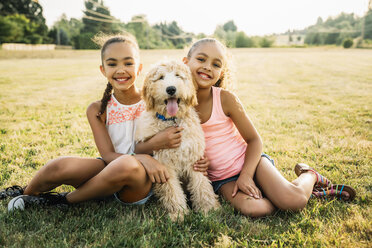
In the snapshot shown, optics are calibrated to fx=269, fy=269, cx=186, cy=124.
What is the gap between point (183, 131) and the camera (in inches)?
96.0

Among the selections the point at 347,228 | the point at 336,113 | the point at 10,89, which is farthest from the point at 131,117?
the point at 10,89

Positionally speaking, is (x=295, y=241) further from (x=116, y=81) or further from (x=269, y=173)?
(x=116, y=81)

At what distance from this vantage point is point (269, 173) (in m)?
2.59

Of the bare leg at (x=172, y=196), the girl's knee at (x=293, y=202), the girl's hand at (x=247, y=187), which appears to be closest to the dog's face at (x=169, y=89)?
the bare leg at (x=172, y=196)

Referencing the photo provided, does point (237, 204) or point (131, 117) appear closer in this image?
point (237, 204)

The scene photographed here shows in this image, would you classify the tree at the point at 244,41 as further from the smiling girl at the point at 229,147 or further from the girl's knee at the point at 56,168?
the girl's knee at the point at 56,168

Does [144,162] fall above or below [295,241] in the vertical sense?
above

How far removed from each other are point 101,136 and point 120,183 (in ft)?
1.95

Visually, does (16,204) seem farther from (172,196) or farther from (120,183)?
(172,196)

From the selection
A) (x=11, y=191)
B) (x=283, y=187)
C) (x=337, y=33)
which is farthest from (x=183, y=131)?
(x=337, y=33)

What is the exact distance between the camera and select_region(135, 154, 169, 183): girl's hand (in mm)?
2287

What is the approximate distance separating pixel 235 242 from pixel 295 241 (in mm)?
443

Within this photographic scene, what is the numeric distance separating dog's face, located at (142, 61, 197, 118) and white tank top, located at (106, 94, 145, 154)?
0.35 meters

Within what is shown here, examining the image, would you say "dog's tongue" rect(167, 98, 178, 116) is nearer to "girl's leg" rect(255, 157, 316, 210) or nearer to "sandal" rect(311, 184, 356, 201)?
"girl's leg" rect(255, 157, 316, 210)
